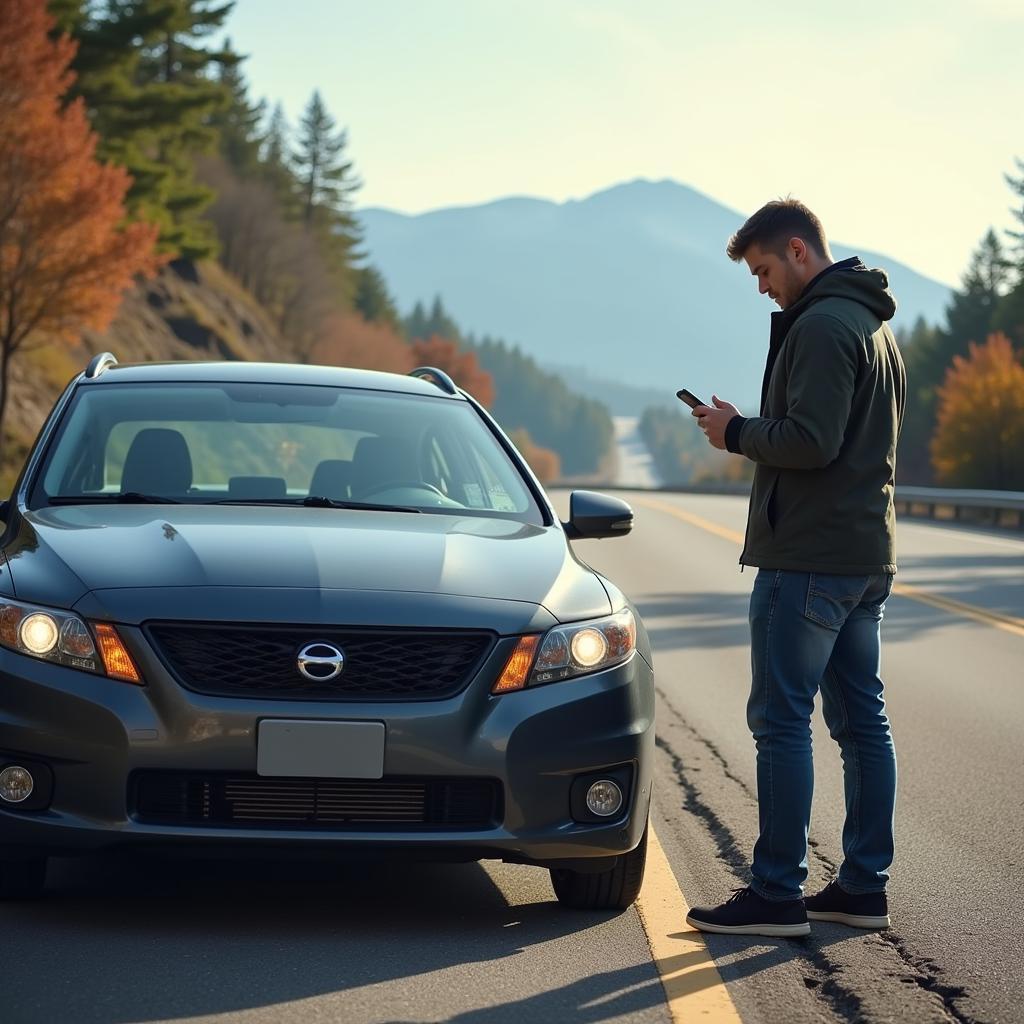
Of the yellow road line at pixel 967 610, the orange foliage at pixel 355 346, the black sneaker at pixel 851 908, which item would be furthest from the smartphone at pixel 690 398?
the orange foliage at pixel 355 346

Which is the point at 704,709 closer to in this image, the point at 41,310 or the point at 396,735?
the point at 396,735

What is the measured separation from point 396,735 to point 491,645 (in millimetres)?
371

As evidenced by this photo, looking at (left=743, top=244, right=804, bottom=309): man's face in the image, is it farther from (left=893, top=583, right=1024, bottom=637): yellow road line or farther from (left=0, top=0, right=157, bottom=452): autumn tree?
(left=0, top=0, right=157, bottom=452): autumn tree

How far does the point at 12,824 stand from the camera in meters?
4.38

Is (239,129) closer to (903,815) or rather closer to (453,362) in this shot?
(453,362)

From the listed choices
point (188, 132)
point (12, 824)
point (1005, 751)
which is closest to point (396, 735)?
point (12, 824)

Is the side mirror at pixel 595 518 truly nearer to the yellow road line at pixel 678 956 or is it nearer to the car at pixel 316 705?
the car at pixel 316 705

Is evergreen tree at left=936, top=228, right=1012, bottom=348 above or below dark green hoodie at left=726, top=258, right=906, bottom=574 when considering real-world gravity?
above

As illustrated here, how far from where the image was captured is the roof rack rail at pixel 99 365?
6.47 meters

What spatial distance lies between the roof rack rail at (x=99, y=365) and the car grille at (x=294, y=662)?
2.28 metres

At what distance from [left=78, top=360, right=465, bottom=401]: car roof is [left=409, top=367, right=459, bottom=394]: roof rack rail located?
0.04 metres

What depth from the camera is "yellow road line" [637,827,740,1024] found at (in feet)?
12.9

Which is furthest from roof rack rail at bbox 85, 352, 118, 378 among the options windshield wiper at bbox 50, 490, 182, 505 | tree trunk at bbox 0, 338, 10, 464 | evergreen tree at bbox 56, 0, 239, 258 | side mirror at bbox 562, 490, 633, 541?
→ evergreen tree at bbox 56, 0, 239, 258

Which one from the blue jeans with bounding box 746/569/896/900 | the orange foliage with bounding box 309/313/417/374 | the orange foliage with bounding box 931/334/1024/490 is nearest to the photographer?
the blue jeans with bounding box 746/569/896/900
